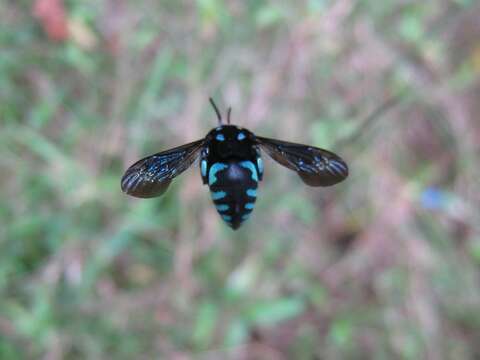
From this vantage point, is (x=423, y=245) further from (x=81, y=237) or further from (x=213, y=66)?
(x=81, y=237)

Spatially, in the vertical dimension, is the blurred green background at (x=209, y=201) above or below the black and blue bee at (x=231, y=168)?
above

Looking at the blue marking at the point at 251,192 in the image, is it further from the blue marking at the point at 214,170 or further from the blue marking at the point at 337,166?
the blue marking at the point at 337,166

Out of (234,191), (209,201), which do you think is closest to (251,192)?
(234,191)

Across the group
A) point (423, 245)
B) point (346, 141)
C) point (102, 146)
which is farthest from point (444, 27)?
point (102, 146)

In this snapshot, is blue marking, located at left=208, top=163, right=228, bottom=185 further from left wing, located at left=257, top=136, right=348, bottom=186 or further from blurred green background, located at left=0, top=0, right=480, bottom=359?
blurred green background, located at left=0, top=0, right=480, bottom=359

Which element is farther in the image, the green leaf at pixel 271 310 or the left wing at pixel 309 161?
the green leaf at pixel 271 310

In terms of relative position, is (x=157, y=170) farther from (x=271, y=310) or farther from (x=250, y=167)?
(x=271, y=310)

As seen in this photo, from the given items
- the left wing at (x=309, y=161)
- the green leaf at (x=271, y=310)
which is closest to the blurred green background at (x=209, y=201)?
the green leaf at (x=271, y=310)
